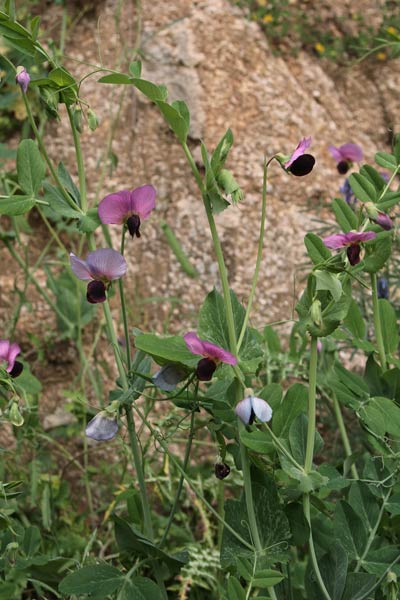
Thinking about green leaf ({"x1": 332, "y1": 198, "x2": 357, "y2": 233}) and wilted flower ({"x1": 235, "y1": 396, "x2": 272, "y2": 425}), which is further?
green leaf ({"x1": 332, "y1": 198, "x2": 357, "y2": 233})

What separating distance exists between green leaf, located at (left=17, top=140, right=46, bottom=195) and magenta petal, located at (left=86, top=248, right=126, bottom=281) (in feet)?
0.55

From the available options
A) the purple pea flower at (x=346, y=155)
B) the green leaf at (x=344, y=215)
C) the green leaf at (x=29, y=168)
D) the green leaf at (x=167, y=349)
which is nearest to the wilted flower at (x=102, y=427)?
the green leaf at (x=167, y=349)

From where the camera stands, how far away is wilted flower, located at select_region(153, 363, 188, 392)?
1.24 m

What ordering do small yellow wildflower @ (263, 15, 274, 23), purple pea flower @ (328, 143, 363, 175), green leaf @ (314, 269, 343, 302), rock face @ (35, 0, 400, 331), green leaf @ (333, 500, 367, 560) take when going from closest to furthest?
green leaf @ (314, 269, 343, 302)
green leaf @ (333, 500, 367, 560)
purple pea flower @ (328, 143, 363, 175)
rock face @ (35, 0, 400, 331)
small yellow wildflower @ (263, 15, 274, 23)

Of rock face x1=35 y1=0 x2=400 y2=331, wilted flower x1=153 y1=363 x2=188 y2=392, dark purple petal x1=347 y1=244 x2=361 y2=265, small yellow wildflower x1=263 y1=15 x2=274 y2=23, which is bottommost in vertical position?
rock face x1=35 y1=0 x2=400 y2=331

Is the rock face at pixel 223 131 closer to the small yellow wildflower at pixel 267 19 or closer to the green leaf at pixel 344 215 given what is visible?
the small yellow wildflower at pixel 267 19

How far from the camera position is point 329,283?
1130 millimetres

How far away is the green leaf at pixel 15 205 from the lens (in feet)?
4.16

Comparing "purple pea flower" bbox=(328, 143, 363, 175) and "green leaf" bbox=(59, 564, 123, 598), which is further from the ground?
"purple pea flower" bbox=(328, 143, 363, 175)

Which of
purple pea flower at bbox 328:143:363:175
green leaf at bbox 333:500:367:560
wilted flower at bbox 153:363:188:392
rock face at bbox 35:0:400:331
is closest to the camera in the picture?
wilted flower at bbox 153:363:188:392

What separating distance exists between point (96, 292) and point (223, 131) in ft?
5.93

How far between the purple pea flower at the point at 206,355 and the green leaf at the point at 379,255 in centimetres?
28

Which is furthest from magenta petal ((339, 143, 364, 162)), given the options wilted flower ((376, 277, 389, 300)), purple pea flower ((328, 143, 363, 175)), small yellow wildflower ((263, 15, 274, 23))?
small yellow wildflower ((263, 15, 274, 23))

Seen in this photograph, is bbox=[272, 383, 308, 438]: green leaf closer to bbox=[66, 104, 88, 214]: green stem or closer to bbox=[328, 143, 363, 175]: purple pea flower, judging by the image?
bbox=[66, 104, 88, 214]: green stem
